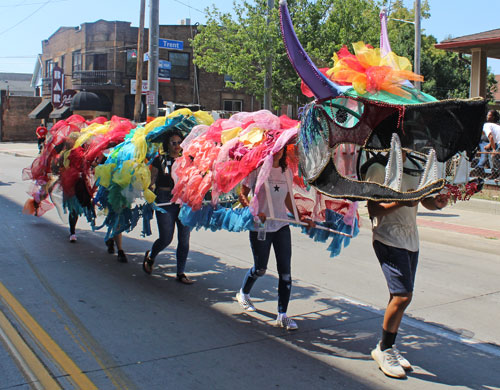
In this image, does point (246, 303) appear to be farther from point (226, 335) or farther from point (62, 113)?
point (62, 113)

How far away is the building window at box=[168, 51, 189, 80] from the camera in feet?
135

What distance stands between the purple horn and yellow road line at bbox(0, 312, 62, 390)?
112 inches

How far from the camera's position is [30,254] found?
820cm

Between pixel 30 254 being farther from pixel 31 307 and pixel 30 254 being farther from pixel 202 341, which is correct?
pixel 202 341

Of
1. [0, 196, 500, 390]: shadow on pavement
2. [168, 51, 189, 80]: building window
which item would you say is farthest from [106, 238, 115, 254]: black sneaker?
[168, 51, 189, 80]: building window

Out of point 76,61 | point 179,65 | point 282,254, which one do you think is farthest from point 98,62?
point 282,254

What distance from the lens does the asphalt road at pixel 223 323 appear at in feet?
14.0

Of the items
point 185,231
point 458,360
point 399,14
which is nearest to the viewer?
point 458,360

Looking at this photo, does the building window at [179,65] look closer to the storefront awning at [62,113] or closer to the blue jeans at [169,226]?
the storefront awning at [62,113]

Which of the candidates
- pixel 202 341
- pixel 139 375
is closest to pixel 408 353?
pixel 202 341

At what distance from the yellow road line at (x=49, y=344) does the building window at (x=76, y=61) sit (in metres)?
39.2

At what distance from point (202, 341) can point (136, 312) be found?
1069mm

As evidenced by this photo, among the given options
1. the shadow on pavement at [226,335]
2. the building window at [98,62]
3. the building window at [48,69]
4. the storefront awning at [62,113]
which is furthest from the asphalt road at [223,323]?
the building window at [48,69]

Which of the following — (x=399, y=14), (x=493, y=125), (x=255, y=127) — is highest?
(x=399, y=14)
